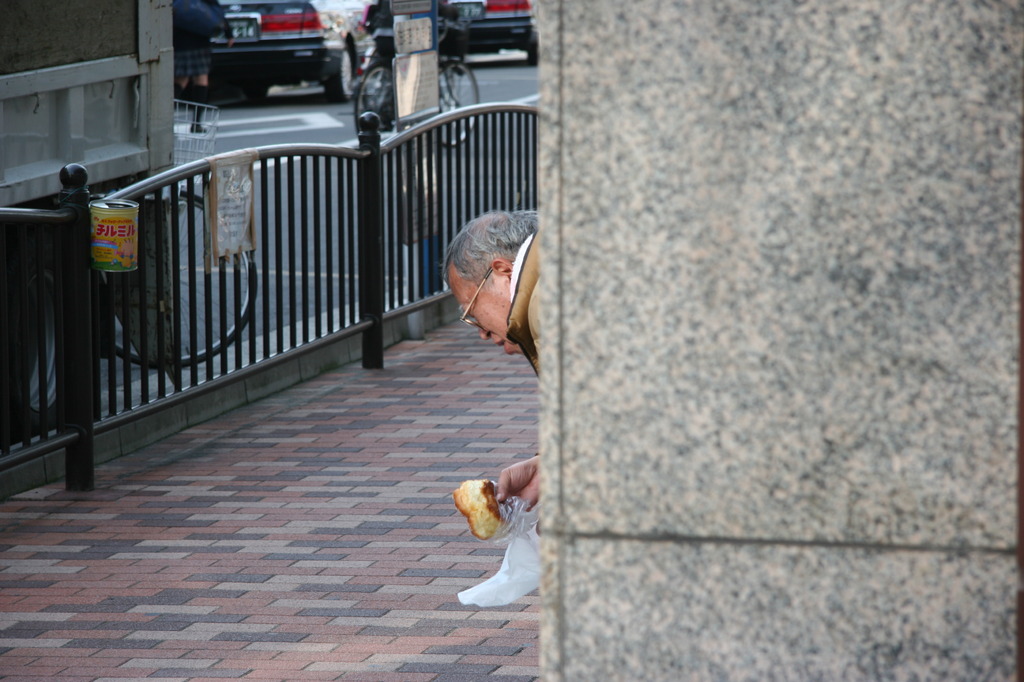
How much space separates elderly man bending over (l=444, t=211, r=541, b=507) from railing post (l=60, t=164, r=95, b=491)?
2.25m

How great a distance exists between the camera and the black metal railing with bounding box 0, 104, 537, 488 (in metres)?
5.49

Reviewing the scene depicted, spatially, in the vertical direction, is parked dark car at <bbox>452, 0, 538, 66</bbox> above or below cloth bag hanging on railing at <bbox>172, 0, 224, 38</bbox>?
above

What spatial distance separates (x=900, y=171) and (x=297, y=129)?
55.9ft

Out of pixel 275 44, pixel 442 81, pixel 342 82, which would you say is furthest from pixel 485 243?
pixel 342 82

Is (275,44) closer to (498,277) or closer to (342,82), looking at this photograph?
(342,82)

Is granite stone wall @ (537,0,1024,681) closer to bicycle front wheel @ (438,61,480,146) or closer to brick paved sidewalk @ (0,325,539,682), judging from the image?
brick paved sidewalk @ (0,325,539,682)

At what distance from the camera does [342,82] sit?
22172mm

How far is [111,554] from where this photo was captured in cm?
504

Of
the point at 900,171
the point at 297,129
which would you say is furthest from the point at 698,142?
the point at 297,129

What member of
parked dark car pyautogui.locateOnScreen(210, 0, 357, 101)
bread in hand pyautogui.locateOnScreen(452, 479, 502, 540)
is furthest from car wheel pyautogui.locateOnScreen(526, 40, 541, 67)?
bread in hand pyautogui.locateOnScreen(452, 479, 502, 540)

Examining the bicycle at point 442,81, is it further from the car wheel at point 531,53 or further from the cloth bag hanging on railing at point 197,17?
the car wheel at point 531,53

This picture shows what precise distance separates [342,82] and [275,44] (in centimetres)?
153

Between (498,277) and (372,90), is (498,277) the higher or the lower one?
the lower one

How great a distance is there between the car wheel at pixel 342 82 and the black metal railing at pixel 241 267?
42.1 ft
